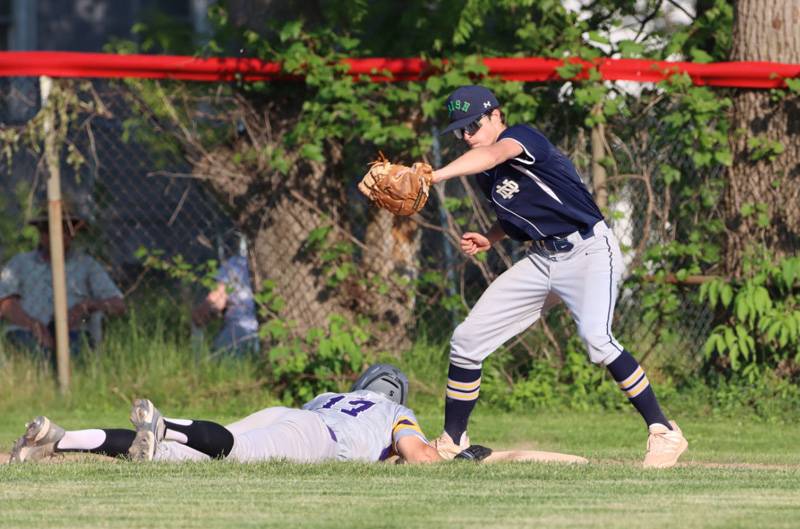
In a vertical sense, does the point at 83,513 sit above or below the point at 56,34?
below

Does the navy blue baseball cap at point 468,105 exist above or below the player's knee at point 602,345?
above

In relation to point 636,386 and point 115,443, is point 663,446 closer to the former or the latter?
point 636,386

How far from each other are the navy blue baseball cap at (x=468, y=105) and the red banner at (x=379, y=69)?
2793 mm

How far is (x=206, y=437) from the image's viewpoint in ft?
21.6

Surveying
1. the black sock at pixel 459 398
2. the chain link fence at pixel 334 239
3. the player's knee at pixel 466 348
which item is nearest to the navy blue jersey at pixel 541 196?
the player's knee at pixel 466 348

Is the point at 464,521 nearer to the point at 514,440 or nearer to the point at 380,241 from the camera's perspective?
the point at 514,440

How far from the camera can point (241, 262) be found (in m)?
10.5

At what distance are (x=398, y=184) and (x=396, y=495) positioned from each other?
1.49m

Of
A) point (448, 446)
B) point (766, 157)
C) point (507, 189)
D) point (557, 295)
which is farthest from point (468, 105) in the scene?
point (766, 157)

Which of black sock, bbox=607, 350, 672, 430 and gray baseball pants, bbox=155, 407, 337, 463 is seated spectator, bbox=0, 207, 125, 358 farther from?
black sock, bbox=607, 350, 672, 430

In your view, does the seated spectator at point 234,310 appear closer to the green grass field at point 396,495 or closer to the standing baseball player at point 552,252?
the green grass field at point 396,495

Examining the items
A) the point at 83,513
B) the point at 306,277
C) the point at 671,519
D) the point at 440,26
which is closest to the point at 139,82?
the point at 306,277

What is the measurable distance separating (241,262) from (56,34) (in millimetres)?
11589

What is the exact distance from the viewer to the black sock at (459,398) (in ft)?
23.8
